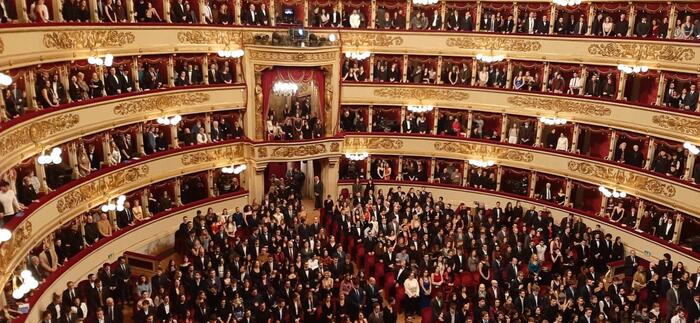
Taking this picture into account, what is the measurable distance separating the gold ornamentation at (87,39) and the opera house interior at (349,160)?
56 mm

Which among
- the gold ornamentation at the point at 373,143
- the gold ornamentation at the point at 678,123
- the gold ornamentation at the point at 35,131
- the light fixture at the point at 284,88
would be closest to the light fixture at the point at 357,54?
the light fixture at the point at 284,88

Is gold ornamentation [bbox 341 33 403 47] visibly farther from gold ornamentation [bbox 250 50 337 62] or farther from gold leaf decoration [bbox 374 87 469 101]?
gold ornamentation [bbox 250 50 337 62]

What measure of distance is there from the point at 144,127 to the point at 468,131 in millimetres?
12176

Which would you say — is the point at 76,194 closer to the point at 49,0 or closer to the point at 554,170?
the point at 49,0

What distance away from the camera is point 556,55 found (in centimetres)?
2255

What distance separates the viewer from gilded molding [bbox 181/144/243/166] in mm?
21575

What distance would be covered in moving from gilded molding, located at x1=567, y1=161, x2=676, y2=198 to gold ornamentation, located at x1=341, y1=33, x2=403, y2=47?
8.16 meters

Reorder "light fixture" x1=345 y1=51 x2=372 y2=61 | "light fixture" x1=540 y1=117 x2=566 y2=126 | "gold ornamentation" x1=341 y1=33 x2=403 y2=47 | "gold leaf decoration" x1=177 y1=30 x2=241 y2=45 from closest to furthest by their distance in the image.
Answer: "gold leaf decoration" x1=177 y1=30 x2=241 y2=45, "light fixture" x1=540 y1=117 x2=566 y2=126, "light fixture" x1=345 y1=51 x2=372 y2=61, "gold ornamentation" x1=341 y1=33 x2=403 y2=47

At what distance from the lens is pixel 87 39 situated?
17000 mm

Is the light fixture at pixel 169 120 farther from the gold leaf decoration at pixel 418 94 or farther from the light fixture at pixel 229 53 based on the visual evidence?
the gold leaf decoration at pixel 418 94

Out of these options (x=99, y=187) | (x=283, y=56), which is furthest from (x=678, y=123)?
(x=99, y=187)

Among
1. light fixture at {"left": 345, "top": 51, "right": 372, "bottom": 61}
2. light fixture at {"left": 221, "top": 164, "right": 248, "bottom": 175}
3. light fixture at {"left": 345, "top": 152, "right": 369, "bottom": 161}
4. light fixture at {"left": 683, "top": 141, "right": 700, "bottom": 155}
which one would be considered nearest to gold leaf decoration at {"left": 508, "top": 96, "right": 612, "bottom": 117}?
light fixture at {"left": 683, "top": 141, "right": 700, "bottom": 155}

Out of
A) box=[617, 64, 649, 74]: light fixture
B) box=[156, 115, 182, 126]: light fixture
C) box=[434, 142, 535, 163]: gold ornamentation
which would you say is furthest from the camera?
box=[434, 142, 535, 163]: gold ornamentation

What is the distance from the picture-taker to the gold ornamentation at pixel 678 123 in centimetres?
1884
